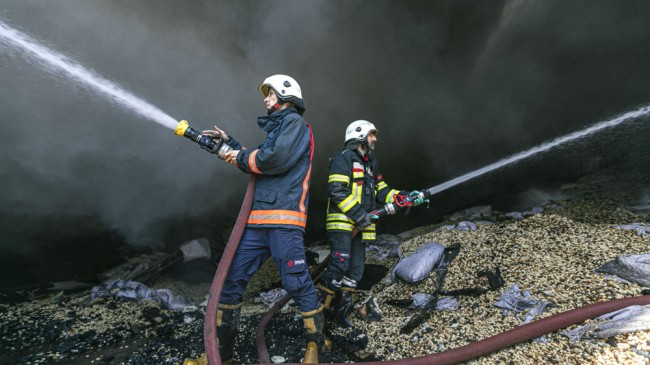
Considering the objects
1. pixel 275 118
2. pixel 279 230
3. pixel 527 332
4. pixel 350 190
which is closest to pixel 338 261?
pixel 350 190

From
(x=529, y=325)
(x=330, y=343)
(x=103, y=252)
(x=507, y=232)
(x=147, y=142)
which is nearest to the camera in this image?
(x=529, y=325)

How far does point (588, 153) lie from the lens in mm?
7574

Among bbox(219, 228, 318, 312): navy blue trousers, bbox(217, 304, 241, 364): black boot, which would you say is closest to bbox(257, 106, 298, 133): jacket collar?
bbox(219, 228, 318, 312): navy blue trousers

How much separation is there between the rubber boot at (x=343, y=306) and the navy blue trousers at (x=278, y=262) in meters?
0.92

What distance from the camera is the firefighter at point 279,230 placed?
2.71m

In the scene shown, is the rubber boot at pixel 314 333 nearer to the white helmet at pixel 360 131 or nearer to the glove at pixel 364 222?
the glove at pixel 364 222

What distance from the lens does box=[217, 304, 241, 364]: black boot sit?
2.78 m

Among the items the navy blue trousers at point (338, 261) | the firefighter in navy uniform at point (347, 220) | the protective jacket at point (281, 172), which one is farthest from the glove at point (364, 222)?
the protective jacket at point (281, 172)

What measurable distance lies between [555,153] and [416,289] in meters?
6.35

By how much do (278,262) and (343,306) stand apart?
1289mm

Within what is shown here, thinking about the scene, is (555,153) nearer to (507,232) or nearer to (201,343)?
(507,232)

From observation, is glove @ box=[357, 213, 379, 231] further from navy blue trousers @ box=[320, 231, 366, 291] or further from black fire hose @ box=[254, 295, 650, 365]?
black fire hose @ box=[254, 295, 650, 365]

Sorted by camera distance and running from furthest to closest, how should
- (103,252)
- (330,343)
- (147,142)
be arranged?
(147,142)
(103,252)
(330,343)

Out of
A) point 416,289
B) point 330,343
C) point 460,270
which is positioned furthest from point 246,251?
point 460,270
